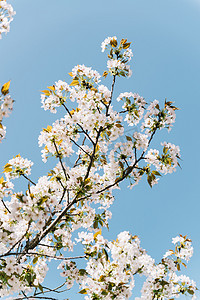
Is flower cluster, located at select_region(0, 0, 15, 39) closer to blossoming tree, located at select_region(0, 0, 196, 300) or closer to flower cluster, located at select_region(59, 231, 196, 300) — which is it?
blossoming tree, located at select_region(0, 0, 196, 300)

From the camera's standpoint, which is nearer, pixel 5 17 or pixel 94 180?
pixel 5 17

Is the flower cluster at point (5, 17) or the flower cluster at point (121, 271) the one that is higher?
the flower cluster at point (5, 17)

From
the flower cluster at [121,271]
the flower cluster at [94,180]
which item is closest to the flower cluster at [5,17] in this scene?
the flower cluster at [94,180]

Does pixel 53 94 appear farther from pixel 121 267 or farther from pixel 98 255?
pixel 121 267

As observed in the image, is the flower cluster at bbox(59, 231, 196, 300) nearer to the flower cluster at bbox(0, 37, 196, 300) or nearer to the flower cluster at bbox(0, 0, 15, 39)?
the flower cluster at bbox(0, 37, 196, 300)

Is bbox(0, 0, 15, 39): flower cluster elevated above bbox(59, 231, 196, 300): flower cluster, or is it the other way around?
bbox(0, 0, 15, 39): flower cluster

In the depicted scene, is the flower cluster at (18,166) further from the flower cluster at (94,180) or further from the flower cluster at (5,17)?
the flower cluster at (5,17)

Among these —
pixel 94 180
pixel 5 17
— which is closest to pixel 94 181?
pixel 94 180

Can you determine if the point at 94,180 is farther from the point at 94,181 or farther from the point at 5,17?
the point at 5,17

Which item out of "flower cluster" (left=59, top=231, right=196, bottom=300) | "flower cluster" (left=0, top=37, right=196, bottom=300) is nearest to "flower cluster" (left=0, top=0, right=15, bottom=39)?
"flower cluster" (left=0, top=37, right=196, bottom=300)

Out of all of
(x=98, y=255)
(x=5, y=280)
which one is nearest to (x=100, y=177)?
(x=98, y=255)

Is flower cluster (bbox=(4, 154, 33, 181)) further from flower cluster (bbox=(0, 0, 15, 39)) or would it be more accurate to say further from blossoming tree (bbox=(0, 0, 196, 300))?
flower cluster (bbox=(0, 0, 15, 39))

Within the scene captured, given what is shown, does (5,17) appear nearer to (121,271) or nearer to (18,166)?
(18,166)

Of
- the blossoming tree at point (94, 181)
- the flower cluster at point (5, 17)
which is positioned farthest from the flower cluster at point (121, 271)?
the flower cluster at point (5, 17)
